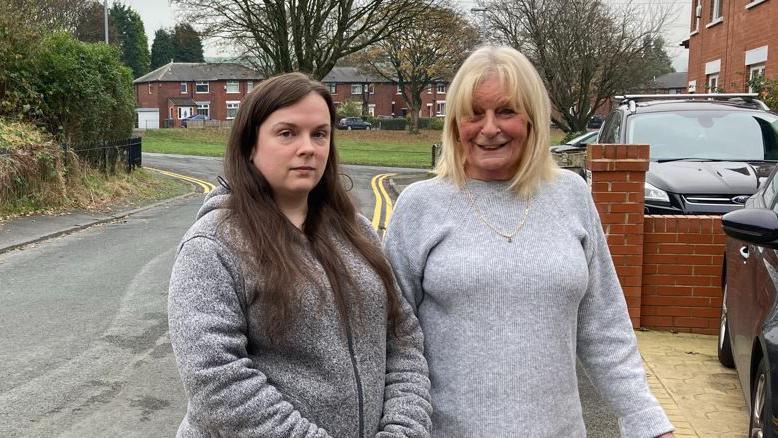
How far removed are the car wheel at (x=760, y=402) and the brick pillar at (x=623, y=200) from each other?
2181 millimetres

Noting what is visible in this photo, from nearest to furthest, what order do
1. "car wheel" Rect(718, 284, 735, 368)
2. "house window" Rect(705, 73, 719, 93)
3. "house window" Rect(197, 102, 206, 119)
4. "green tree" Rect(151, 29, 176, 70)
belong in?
"car wheel" Rect(718, 284, 735, 368) → "house window" Rect(705, 73, 719, 93) → "house window" Rect(197, 102, 206, 119) → "green tree" Rect(151, 29, 176, 70)

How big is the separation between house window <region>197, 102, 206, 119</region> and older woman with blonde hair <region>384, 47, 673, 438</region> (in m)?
86.6

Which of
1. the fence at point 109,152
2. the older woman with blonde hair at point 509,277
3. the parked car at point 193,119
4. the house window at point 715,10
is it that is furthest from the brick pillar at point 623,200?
the parked car at point 193,119

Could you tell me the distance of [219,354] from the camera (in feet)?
5.16

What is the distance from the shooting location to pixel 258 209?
177cm

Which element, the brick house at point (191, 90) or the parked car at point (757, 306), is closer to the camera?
the parked car at point (757, 306)

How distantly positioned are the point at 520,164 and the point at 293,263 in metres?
0.71

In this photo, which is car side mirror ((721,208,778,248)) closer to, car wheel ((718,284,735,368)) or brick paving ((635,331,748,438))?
brick paving ((635,331,748,438))

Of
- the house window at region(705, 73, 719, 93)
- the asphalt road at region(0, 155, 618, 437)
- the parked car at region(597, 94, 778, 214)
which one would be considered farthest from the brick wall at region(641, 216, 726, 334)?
the house window at region(705, 73, 719, 93)

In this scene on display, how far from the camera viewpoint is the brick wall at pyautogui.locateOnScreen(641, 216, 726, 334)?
5531mm

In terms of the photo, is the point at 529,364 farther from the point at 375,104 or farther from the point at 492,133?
the point at 375,104

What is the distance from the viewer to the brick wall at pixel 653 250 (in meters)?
5.27

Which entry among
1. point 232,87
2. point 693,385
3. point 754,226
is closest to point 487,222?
point 754,226

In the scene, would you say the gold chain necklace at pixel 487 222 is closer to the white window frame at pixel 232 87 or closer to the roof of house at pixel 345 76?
the roof of house at pixel 345 76
